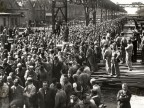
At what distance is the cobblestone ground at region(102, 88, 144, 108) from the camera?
13.5 m

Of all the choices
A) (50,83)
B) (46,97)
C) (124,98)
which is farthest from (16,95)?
(124,98)

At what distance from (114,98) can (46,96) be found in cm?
562

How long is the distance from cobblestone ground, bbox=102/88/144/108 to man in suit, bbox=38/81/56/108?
13.6 feet

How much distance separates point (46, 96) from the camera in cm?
973

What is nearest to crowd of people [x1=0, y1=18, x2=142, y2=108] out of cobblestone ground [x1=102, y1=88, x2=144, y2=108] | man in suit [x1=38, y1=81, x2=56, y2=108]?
man in suit [x1=38, y1=81, x2=56, y2=108]

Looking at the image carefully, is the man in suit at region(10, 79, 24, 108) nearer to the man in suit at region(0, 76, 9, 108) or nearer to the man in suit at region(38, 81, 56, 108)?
the man in suit at region(0, 76, 9, 108)

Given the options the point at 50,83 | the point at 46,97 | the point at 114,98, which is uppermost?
the point at 46,97

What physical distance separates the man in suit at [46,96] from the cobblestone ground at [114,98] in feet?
13.6

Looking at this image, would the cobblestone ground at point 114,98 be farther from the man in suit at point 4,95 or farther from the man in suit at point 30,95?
the man in suit at point 4,95

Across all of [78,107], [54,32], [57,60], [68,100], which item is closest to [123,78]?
[57,60]

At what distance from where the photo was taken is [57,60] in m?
13.5

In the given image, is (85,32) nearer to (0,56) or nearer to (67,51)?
(67,51)

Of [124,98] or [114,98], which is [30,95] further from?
[114,98]

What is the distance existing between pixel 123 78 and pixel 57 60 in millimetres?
5410
